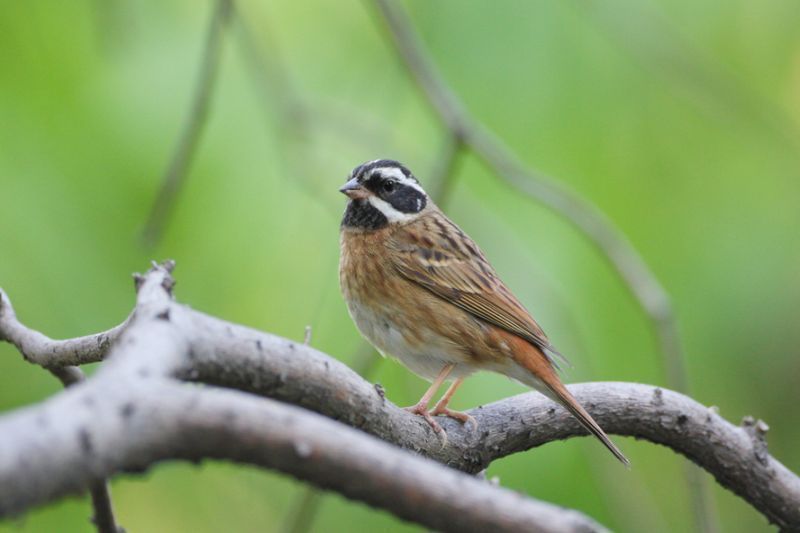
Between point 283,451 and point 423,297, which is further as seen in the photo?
point 423,297

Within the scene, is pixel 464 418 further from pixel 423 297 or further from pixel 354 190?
pixel 354 190

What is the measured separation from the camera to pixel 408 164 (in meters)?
5.68

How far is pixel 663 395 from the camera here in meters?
4.31

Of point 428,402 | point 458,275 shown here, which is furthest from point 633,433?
point 458,275

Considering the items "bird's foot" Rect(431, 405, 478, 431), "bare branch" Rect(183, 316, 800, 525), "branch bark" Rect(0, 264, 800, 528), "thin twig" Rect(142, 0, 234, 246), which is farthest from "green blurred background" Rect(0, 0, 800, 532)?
"bird's foot" Rect(431, 405, 478, 431)

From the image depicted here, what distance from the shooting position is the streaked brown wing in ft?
17.8

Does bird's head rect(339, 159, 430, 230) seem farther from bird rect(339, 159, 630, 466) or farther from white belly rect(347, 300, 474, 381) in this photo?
white belly rect(347, 300, 474, 381)

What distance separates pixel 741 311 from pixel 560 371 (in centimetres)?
118

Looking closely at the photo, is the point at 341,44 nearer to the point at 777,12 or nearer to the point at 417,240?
→ the point at 417,240

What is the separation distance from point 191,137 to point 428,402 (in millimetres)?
1610

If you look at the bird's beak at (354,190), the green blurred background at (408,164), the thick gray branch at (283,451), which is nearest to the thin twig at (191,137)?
the green blurred background at (408,164)

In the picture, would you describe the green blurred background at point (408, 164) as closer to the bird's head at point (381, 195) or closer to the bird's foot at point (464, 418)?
the bird's head at point (381, 195)

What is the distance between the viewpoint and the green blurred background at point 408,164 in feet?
16.9

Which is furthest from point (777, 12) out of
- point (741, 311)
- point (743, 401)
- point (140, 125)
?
point (140, 125)
